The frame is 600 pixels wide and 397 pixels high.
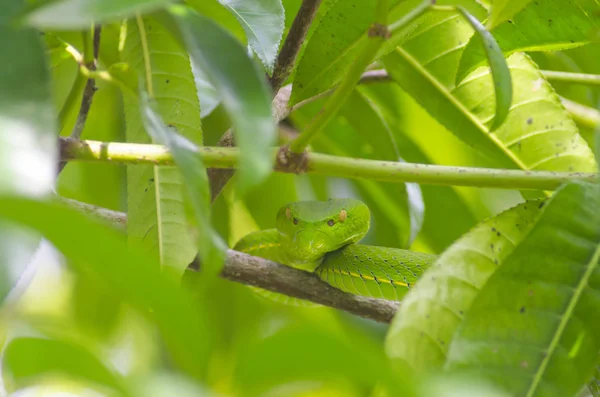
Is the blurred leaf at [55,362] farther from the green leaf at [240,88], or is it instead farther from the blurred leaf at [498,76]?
the blurred leaf at [498,76]

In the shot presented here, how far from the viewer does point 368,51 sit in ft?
2.97

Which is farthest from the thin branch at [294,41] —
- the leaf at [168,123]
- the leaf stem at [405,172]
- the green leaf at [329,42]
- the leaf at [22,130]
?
the leaf at [22,130]

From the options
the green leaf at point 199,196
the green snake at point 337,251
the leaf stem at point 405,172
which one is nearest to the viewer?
the green leaf at point 199,196

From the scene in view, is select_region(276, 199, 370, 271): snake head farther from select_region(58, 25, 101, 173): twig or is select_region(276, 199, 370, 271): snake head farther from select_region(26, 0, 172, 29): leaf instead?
select_region(26, 0, 172, 29): leaf

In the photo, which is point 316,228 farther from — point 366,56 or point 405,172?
point 366,56

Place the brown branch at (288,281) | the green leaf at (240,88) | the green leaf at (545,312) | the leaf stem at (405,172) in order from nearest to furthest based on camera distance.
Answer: the green leaf at (240,88) → the green leaf at (545,312) → the leaf stem at (405,172) → the brown branch at (288,281)

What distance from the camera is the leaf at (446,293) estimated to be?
3.09 feet

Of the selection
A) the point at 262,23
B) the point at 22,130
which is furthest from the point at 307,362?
the point at 262,23

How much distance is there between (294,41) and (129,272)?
87 centimetres

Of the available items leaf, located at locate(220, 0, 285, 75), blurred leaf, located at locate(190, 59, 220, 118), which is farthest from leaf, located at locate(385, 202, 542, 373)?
blurred leaf, located at locate(190, 59, 220, 118)

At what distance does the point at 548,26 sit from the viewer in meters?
1.39

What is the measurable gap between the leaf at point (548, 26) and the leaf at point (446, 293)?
0.43 metres

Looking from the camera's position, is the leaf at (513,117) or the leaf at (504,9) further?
the leaf at (513,117)

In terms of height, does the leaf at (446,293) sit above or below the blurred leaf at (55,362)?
below
